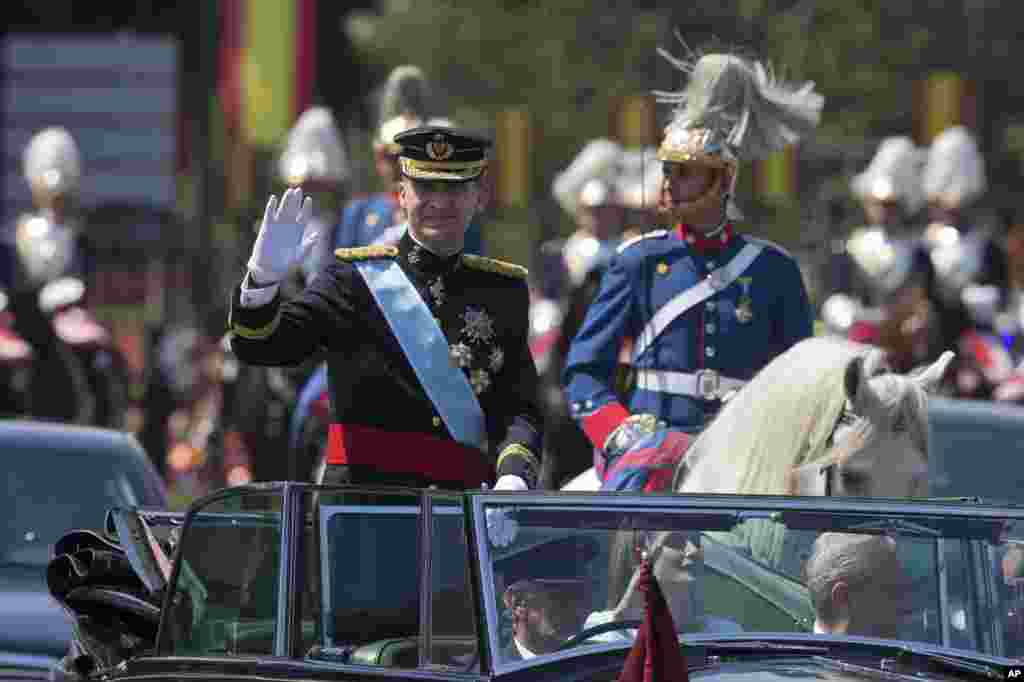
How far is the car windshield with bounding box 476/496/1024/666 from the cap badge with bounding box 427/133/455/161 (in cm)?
222

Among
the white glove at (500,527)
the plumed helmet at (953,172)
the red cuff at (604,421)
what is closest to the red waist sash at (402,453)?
the red cuff at (604,421)

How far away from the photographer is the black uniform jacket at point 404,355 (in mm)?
7500

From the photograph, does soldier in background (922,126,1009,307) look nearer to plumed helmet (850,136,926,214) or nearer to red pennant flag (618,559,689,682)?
plumed helmet (850,136,926,214)

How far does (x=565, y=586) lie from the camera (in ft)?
17.9

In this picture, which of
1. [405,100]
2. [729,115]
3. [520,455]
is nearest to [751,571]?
[520,455]

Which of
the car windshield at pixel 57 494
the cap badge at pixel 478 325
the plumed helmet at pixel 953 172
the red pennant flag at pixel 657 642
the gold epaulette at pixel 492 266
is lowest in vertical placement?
the car windshield at pixel 57 494

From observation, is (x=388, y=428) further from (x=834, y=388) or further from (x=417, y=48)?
(x=417, y=48)

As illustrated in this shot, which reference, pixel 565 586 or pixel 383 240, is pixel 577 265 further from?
pixel 565 586

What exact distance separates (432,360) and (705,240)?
1515 mm

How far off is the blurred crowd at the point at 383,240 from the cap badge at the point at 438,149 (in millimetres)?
3216

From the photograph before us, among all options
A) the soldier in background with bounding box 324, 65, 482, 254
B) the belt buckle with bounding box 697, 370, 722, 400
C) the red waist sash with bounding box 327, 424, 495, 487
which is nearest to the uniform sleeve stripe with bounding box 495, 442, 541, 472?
the red waist sash with bounding box 327, 424, 495, 487

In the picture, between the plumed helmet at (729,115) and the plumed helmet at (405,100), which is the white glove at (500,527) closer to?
the plumed helmet at (729,115)

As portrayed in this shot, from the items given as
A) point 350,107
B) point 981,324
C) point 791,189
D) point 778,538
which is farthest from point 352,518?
point 350,107

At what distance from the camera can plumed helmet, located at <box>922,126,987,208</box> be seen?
1916cm
